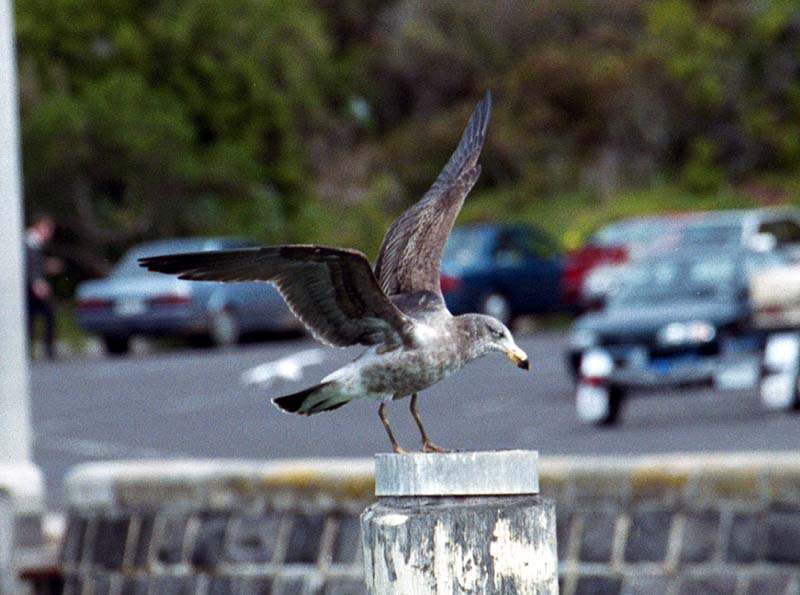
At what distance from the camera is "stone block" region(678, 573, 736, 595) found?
24.6 feet

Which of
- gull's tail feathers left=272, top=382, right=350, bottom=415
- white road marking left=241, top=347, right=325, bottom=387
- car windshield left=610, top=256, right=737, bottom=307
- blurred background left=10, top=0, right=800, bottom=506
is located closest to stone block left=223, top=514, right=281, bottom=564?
gull's tail feathers left=272, top=382, right=350, bottom=415

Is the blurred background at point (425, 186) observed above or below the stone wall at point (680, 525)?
above

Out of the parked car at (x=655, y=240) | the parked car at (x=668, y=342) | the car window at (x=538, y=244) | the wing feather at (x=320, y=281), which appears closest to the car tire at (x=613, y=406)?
the parked car at (x=668, y=342)

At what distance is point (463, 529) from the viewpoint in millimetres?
3924

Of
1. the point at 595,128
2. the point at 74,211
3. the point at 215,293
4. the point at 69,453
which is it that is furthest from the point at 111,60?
the point at 69,453

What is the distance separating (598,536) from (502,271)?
18867mm

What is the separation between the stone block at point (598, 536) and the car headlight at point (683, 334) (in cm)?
889

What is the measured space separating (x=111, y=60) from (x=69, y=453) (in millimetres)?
20090

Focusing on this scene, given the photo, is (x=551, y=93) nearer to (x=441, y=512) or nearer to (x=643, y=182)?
(x=643, y=182)

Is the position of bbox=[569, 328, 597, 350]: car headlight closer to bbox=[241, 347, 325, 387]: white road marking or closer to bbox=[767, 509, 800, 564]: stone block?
bbox=[241, 347, 325, 387]: white road marking

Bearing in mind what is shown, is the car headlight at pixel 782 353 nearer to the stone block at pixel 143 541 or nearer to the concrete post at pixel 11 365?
the concrete post at pixel 11 365

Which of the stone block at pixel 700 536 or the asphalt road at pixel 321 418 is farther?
the asphalt road at pixel 321 418

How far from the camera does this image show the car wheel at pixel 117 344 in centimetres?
2659

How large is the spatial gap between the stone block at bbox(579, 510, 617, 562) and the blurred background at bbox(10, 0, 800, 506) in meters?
6.27
